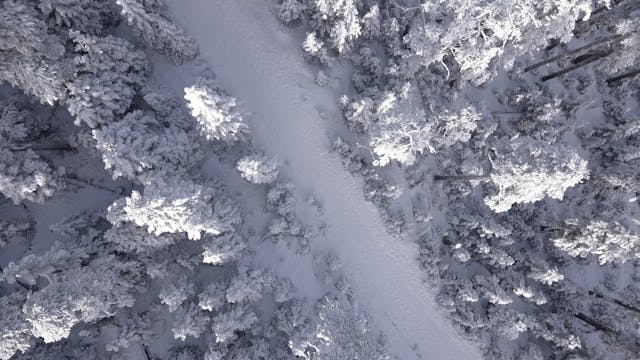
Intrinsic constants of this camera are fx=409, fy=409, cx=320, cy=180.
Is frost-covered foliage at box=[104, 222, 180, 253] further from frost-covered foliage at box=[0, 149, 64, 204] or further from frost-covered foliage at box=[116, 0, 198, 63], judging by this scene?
frost-covered foliage at box=[116, 0, 198, 63]

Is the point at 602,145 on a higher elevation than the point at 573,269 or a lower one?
higher

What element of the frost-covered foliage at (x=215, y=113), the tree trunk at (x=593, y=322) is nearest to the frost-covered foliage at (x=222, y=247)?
the frost-covered foliage at (x=215, y=113)

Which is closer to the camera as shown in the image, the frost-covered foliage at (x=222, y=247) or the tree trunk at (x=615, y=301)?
the frost-covered foliage at (x=222, y=247)

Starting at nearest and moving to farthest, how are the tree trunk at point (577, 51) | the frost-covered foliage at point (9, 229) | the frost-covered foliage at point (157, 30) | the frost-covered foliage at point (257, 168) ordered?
the frost-covered foliage at point (157, 30) < the frost-covered foliage at point (9, 229) < the frost-covered foliage at point (257, 168) < the tree trunk at point (577, 51)

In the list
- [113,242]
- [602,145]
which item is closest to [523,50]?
[602,145]

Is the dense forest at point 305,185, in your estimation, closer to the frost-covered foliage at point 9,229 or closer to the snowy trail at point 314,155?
the frost-covered foliage at point 9,229

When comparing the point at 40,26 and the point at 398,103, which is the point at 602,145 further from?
the point at 40,26
